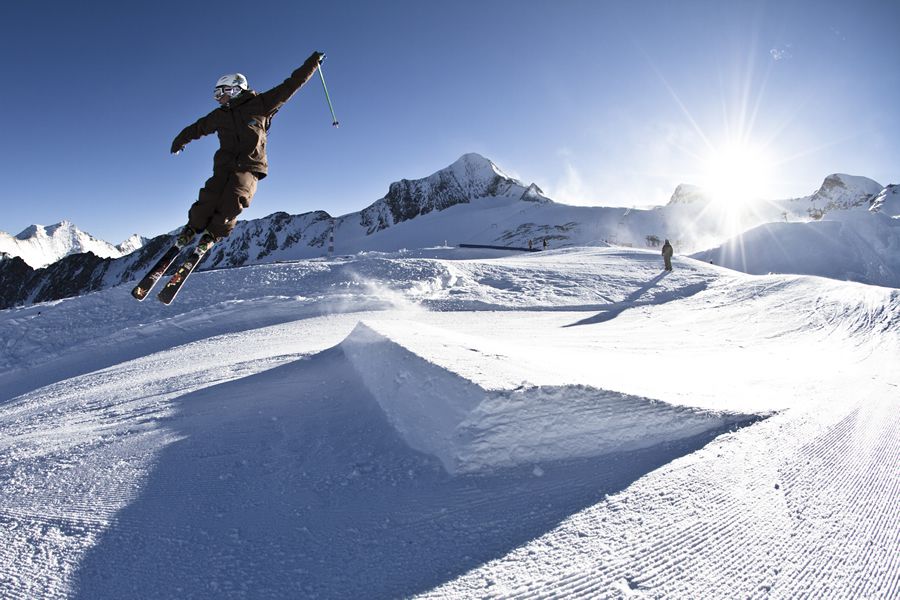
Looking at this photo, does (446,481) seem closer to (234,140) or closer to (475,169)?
(234,140)

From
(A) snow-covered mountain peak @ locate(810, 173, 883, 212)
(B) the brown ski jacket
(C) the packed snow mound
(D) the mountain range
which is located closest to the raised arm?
(B) the brown ski jacket

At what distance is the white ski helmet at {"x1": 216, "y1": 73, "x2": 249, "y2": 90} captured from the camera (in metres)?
5.44

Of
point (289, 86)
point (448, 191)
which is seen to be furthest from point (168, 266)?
point (448, 191)

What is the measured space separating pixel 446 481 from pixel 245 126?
15.7ft

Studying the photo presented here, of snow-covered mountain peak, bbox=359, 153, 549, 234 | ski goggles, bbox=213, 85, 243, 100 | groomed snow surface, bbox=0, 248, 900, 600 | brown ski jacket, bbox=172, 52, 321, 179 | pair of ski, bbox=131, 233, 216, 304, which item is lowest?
groomed snow surface, bbox=0, 248, 900, 600

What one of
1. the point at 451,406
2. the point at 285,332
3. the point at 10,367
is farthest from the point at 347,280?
the point at 451,406

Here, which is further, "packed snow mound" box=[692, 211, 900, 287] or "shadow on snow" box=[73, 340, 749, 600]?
"packed snow mound" box=[692, 211, 900, 287]

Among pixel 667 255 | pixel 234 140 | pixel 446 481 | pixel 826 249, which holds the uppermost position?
pixel 234 140

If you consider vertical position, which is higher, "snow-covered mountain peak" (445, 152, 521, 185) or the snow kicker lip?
"snow-covered mountain peak" (445, 152, 521, 185)

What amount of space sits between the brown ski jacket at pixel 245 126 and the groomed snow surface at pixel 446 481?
2.46 metres

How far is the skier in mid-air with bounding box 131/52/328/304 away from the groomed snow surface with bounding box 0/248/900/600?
6.38 ft

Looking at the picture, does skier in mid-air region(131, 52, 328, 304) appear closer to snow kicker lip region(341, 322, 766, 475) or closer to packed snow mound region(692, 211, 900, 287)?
snow kicker lip region(341, 322, 766, 475)

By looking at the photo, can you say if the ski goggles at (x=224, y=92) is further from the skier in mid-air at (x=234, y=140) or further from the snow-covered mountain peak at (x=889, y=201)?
the snow-covered mountain peak at (x=889, y=201)

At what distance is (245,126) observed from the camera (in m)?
5.43
